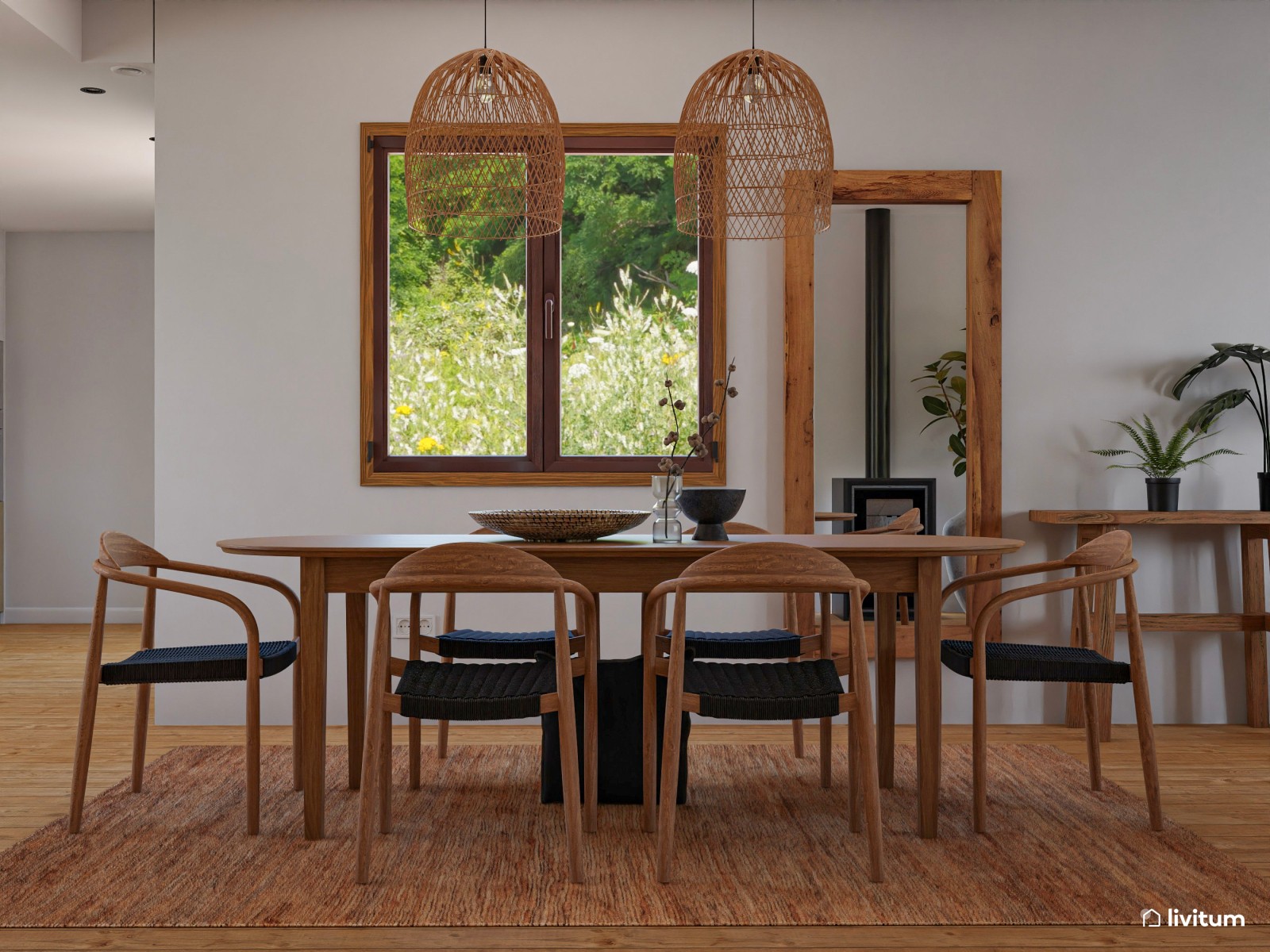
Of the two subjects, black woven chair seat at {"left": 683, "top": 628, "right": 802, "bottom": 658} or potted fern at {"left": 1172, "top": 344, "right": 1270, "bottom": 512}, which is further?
potted fern at {"left": 1172, "top": 344, "right": 1270, "bottom": 512}

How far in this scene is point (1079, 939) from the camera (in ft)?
7.36

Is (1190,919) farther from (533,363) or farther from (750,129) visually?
(533,363)

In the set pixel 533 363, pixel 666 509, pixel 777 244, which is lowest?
pixel 666 509

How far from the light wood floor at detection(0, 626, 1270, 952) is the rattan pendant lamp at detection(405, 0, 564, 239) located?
1.75m

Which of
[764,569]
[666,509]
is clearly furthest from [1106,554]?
[666,509]

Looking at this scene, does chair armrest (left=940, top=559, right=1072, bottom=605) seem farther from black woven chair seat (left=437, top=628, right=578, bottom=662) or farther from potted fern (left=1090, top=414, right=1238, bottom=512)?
potted fern (left=1090, top=414, right=1238, bottom=512)

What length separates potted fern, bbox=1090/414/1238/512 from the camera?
425 cm

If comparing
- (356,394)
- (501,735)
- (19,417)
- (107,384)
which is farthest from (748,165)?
(19,417)

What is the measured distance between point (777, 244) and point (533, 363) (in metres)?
1.06

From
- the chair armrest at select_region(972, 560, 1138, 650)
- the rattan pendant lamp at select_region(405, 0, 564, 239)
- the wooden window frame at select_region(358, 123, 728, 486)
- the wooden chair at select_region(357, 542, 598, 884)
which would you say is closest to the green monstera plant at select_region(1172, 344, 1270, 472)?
the chair armrest at select_region(972, 560, 1138, 650)

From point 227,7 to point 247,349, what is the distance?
1315 millimetres

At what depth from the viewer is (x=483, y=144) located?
10.7 ft

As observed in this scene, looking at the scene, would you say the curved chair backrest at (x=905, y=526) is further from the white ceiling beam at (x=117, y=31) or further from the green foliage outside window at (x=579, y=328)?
the white ceiling beam at (x=117, y=31)

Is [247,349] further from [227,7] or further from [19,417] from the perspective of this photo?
[19,417]
